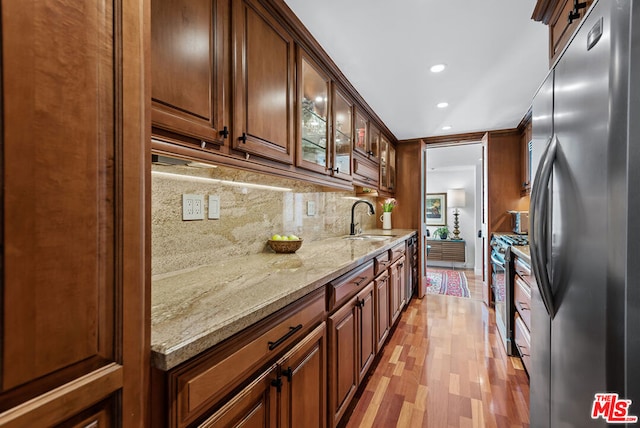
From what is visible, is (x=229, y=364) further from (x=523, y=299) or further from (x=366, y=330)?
(x=523, y=299)

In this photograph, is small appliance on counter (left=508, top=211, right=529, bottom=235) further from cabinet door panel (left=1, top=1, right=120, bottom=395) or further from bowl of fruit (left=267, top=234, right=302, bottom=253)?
cabinet door panel (left=1, top=1, right=120, bottom=395)

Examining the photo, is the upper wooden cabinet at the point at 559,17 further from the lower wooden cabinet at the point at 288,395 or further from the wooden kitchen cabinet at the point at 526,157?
the wooden kitchen cabinet at the point at 526,157

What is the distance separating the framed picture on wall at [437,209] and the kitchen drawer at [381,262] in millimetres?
4825

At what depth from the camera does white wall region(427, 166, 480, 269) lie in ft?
21.1

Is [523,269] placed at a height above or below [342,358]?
above

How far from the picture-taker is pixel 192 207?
1349 millimetres

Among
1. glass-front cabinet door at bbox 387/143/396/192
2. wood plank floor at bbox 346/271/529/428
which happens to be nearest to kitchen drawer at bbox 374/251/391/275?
wood plank floor at bbox 346/271/529/428

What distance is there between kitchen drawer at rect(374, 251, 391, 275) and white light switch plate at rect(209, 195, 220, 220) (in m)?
1.19

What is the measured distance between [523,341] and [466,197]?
511 cm

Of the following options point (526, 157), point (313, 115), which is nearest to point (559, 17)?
point (313, 115)

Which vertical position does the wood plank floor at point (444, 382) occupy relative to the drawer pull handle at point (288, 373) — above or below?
below

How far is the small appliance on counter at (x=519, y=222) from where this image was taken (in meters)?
3.50

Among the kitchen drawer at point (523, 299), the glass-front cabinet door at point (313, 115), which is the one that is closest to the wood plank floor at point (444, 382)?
the kitchen drawer at point (523, 299)

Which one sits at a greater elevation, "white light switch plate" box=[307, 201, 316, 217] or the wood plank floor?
"white light switch plate" box=[307, 201, 316, 217]
